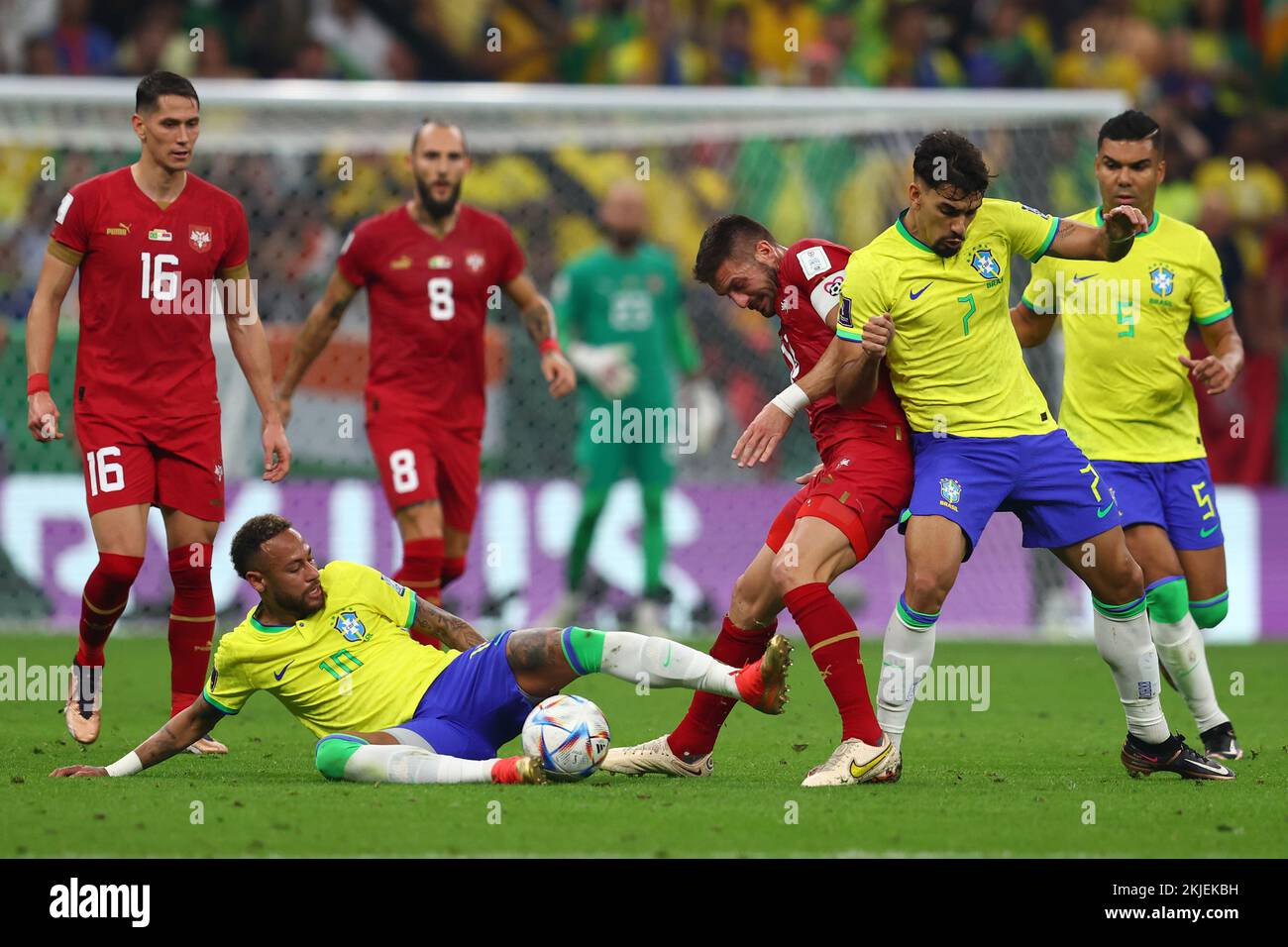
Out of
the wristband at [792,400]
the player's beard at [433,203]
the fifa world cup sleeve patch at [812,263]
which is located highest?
the player's beard at [433,203]

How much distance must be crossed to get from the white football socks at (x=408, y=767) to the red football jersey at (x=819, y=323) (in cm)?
171

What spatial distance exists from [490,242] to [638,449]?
11.8ft

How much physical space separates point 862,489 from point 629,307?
22.7ft

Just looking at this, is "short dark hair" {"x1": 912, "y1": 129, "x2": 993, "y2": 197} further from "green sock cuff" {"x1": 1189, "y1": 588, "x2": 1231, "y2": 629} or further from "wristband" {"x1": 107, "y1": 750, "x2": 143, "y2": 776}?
"wristband" {"x1": 107, "y1": 750, "x2": 143, "y2": 776}

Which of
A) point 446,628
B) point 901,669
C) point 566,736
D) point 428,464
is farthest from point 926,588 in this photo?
point 428,464

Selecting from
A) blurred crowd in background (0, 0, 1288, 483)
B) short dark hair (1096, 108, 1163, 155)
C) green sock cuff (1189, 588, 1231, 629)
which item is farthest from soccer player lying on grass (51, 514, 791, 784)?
blurred crowd in background (0, 0, 1288, 483)

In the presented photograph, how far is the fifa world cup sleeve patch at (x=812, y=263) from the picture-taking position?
684 centimetres

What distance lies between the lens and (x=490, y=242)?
32.3ft

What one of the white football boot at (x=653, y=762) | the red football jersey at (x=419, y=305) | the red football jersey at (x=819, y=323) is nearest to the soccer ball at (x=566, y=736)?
the white football boot at (x=653, y=762)

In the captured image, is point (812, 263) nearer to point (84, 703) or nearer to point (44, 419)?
point (44, 419)

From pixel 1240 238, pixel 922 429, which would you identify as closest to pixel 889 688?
pixel 922 429

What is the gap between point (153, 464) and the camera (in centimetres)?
777

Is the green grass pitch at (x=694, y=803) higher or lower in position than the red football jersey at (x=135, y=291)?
lower

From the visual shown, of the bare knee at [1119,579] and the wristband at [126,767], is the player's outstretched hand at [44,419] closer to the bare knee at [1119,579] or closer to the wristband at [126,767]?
the wristband at [126,767]
